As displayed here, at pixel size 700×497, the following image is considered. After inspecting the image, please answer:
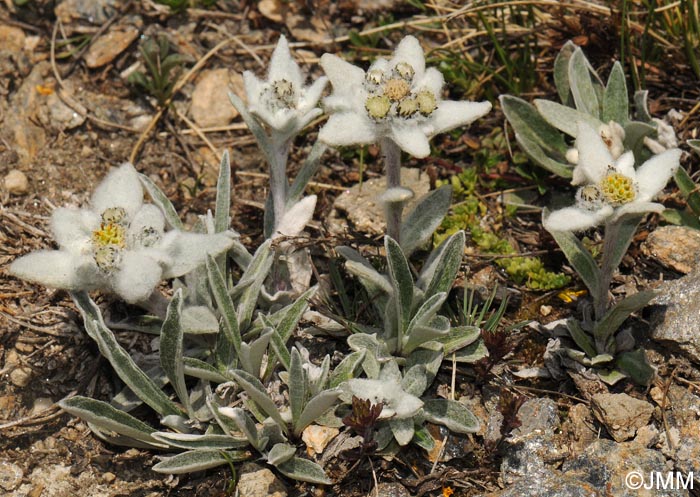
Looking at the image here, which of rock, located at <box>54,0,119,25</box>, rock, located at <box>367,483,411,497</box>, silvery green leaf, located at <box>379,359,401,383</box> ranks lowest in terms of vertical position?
rock, located at <box>367,483,411,497</box>

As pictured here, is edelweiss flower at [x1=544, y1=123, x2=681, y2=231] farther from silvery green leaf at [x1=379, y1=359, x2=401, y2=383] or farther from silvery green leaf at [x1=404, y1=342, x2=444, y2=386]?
silvery green leaf at [x1=379, y1=359, x2=401, y2=383]

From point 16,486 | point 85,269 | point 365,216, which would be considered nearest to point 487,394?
point 365,216

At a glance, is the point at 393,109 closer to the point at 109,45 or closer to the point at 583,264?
the point at 583,264

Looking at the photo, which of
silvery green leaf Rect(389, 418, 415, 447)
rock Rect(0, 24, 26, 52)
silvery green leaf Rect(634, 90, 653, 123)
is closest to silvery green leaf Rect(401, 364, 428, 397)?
silvery green leaf Rect(389, 418, 415, 447)

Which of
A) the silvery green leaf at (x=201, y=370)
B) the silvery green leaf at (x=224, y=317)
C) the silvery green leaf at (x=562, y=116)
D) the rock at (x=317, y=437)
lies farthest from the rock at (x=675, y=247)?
the silvery green leaf at (x=201, y=370)

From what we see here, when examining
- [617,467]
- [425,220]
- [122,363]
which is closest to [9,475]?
[122,363]

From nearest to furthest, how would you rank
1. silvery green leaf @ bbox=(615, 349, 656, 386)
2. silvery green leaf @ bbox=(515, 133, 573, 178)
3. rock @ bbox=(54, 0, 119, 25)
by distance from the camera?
silvery green leaf @ bbox=(615, 349, 656, 386) → silvery green leaf @ bbox=(515, 133, 573, 178) → rock @ bbox=(54, 0, 119, 25)

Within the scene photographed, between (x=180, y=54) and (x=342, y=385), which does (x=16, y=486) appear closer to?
(x=342, y=385)
